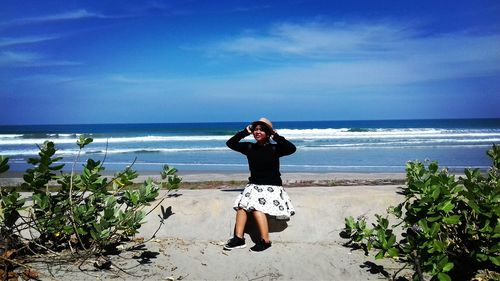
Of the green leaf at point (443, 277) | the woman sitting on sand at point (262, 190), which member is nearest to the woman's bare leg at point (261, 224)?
the woman sitting on sand at point (262, 190)

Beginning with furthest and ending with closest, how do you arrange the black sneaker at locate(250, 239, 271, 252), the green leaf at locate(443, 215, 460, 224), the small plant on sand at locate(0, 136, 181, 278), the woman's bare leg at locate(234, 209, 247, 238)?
the woman's bare leg at locate(234, 209, 247, 238) → the black sneaker at locate(250, 239, 271, 252) → the small plant on sand at locate(0, 136, 181, 278) → the green leaf at locate(443, 215, 460, 224)

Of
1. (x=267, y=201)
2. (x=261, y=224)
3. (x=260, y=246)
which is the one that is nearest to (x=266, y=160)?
(x=267, y=201)

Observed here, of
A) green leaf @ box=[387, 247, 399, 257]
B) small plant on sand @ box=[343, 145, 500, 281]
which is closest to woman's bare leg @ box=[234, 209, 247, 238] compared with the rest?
small plant on sand @ box=[343, 145, 500, 281]

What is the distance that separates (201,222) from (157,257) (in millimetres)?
995

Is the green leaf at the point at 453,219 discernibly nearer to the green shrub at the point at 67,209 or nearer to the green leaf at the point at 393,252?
the green leaf at the point at 393,252

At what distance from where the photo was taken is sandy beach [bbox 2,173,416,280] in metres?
4.29

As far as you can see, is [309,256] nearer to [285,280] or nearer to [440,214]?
[285,280]

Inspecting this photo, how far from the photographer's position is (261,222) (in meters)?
5.02

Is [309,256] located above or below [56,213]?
below

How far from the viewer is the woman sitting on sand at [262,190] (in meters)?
5.04

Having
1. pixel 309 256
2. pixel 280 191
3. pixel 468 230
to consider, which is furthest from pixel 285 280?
pixel 468 230

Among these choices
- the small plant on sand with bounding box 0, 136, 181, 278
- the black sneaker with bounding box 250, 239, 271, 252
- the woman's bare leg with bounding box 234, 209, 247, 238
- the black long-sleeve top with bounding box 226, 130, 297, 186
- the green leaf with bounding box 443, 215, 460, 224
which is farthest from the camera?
the black long-sleeve top with bounding box 226, 130, 297, 186

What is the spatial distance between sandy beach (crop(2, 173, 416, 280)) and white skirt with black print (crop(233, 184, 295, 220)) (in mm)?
378

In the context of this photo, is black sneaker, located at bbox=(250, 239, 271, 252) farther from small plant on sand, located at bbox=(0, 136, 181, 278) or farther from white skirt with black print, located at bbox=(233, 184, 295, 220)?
small plant on sand, located at bbox=(0, 136, 181, 278)
